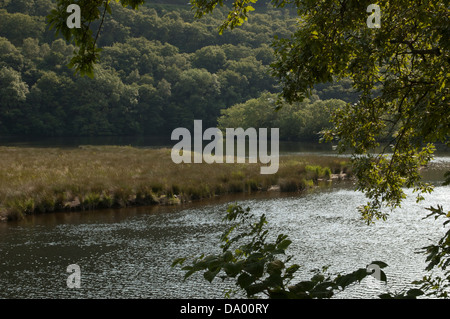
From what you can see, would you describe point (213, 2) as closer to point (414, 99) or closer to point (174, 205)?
point (414, 99)

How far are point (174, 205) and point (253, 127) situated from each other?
5942cm

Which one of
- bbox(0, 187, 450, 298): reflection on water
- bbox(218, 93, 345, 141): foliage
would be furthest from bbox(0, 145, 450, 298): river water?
bbox(218, 93, 345, 141): foliage

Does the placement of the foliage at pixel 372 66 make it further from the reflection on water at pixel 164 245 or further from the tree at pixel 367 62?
the reflection on water at pixel 164 245

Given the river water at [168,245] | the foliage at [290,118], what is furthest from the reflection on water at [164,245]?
the foliage at [290,118]

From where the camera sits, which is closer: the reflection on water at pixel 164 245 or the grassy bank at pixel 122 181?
the reflection on water at pixel 164 245

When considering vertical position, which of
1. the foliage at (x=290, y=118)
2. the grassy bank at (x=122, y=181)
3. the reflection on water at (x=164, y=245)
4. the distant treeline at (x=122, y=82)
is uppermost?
the distant treeline at (x=122, y=82)

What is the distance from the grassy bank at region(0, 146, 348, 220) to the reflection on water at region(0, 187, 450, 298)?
1067 millimetres

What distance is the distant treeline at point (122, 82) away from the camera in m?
85.0

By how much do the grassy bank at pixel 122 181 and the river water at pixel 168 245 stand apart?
3.24 ft

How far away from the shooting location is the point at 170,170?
25.7 m

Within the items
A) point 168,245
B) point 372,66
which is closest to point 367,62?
point 372,66

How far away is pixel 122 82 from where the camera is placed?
9881 cm

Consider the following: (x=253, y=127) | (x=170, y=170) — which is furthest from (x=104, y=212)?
(x=253, y=127)

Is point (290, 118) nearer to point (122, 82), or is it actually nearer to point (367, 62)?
point (122, 82)
